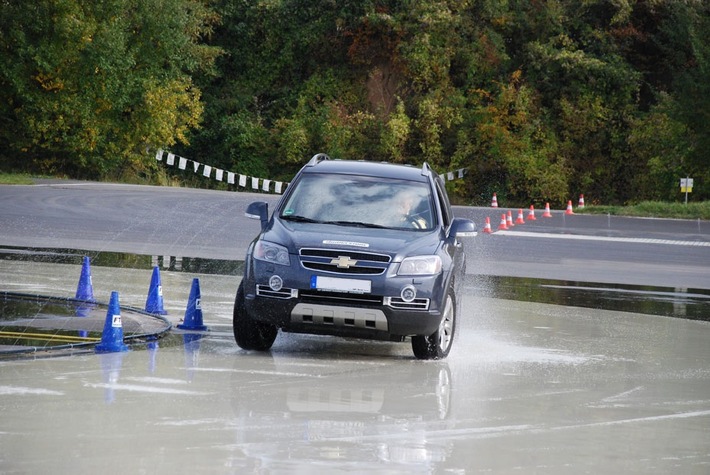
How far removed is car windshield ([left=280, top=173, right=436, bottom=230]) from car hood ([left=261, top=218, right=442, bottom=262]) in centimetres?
28

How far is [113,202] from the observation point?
38594 millimetres

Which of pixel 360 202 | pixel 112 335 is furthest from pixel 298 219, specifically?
pixel 112 335

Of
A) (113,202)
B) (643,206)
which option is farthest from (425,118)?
(113,202)

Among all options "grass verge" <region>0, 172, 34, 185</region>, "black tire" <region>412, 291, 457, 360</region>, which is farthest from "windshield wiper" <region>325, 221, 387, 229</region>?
"grass verge" <region>0, 172, 34, 185</region>

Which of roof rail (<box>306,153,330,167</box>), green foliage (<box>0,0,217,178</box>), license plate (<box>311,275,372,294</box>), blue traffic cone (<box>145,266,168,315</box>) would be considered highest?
green foliage (<box>0,0,217,178</box>)

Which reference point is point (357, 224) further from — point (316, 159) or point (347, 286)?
point (316, 159)

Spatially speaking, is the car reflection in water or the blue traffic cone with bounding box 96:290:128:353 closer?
the car reflection in water

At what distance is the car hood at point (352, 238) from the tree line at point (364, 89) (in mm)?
44129

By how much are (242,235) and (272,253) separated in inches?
691

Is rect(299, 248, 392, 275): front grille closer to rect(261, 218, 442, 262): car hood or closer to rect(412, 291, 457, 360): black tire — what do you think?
rect(261, 218, 442, 262): car hood

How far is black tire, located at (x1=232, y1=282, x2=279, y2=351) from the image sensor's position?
12.8 m

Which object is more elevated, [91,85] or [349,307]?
[91,85]

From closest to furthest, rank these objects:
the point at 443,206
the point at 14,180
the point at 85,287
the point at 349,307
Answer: the point at 349,307 → the point at 443,206 → the point at 85,287 → the point at 14,180

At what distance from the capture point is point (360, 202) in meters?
13.7
